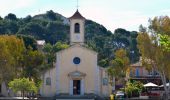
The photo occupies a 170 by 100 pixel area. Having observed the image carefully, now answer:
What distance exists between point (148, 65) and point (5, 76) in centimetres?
1783

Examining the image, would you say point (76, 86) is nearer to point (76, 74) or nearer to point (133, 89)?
point (76, 74)

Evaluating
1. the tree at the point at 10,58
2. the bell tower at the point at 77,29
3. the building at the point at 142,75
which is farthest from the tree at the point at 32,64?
the building at the point at 142,75

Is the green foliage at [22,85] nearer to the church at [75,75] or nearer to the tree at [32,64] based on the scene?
the church at [75,75]

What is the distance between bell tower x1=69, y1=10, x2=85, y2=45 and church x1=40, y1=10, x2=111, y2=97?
2.87ft

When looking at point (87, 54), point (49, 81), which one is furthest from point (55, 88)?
point (87, 54)

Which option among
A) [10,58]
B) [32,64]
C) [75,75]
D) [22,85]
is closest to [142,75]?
[75,75]

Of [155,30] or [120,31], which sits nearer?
[155,30]

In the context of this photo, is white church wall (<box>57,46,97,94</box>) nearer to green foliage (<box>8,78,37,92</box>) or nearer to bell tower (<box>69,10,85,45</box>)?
bell tower (<box>69,10,85,45</box>)

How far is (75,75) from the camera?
224ft

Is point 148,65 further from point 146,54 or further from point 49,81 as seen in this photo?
point 49,81

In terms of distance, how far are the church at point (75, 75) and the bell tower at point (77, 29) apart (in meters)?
0.87

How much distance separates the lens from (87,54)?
6894 cm

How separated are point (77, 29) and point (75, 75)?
6308 millimetres

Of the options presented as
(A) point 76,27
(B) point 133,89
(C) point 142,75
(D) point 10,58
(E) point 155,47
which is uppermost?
(A) point 76,27
